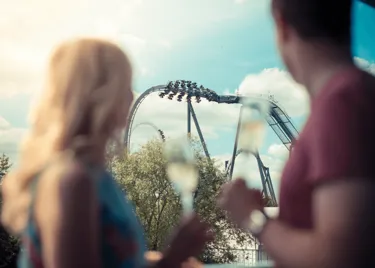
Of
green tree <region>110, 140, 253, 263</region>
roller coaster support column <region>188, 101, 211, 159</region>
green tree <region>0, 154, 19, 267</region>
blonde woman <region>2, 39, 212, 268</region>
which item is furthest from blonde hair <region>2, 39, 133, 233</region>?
roller coaster support column <region>188, 101, 211, 159</region>

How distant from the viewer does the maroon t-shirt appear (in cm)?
50

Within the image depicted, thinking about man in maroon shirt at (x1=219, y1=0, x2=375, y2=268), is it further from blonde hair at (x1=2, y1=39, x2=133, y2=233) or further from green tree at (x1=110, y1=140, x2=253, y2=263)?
green tree at (x1=110, y1=140, x2=253, y2=263)

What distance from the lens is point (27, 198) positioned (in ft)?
2.06

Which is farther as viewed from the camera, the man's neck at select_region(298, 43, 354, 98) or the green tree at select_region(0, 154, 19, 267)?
the green tree at select_region(0, 154, 19, 267)

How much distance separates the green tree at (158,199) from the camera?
632 inches

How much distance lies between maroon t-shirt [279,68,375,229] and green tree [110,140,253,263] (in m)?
15.5

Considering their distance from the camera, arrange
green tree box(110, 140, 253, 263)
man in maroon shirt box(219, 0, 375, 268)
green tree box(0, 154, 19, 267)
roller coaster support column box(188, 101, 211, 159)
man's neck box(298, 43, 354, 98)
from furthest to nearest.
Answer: roller coaster support column box(188, 101, 211, 159), green tree box(110, 140, 253, 263), green tree box(0, 154, 19, 267), man's neck box(298, 43, 354, 98), man in maroon shirt box(219, 0, 375, 268)

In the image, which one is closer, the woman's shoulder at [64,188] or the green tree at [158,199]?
the woman's shoulder at [64,188]

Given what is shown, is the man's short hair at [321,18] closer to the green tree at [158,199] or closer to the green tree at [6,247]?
the green tree at [6,247]

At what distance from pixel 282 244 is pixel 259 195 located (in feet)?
0.55

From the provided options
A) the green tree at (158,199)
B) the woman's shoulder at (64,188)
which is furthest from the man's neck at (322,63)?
the green tree at (158,199)

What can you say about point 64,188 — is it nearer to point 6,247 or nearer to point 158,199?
point 6,247

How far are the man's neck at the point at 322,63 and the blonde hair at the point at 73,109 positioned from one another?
210 mm

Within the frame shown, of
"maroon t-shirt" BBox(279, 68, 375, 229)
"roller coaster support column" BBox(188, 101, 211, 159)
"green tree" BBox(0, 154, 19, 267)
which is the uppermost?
"roller coaster support column" BBox(188, 101, 211, 159)
